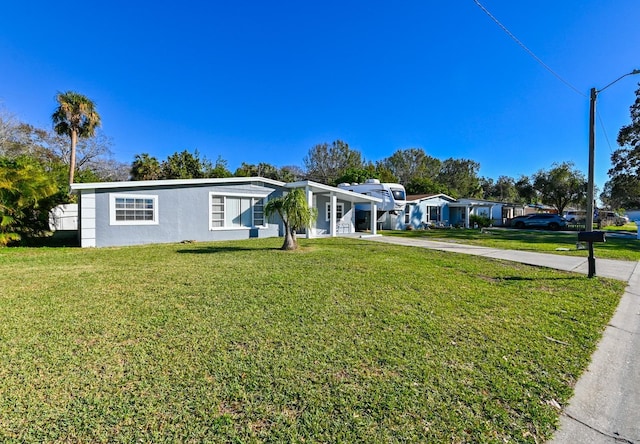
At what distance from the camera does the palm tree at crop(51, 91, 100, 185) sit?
21.7 meters

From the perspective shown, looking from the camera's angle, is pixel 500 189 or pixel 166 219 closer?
pixel 166 219

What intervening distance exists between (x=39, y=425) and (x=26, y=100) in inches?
1251

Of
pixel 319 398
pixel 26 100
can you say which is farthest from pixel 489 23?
pixel 26 100

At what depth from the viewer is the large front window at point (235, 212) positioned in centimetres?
1459

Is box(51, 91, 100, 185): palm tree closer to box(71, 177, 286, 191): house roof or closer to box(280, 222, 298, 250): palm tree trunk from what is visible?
box(71, 177, 286, 191): house roof

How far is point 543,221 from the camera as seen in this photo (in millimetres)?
28062

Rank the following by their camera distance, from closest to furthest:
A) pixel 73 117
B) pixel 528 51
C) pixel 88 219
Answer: pixel 528 51 < pixel 88 219 < pixel 73 117

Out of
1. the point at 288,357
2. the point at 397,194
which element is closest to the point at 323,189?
Result: the point at 397,194

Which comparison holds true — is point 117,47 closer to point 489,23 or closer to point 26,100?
point 26,100

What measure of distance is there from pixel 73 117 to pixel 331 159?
30.8 metres

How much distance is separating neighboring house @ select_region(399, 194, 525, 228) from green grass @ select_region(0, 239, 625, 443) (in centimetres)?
2037

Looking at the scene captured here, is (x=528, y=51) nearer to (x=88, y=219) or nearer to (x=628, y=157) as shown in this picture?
(x=88, y=219)

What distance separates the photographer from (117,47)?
54.2 ft

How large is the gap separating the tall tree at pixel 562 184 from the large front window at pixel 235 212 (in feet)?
143
